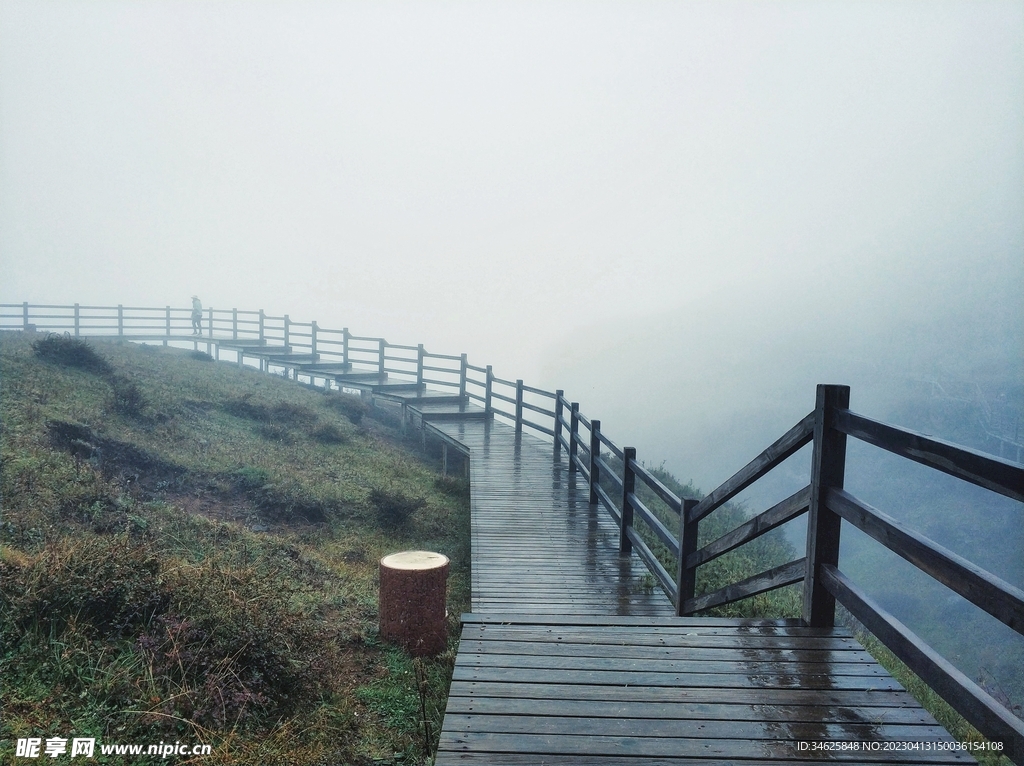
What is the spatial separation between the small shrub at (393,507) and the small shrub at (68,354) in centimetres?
830

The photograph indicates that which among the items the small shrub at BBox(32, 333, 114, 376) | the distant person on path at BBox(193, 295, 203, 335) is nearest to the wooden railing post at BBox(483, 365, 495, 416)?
the small shrub at BBox(32, 333, 114, 376)

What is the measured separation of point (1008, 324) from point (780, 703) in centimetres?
9735

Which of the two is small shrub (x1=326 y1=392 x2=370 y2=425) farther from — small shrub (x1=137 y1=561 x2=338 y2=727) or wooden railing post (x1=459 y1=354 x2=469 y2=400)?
small shrub (x1=137 y1=561 x2=338 y2=727)

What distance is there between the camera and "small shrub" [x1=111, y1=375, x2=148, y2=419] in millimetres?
12773

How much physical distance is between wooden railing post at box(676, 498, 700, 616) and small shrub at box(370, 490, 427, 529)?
6083 millimetres

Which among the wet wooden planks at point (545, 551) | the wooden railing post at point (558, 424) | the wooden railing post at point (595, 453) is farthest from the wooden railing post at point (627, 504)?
the wooden railing post at point (558, 424)

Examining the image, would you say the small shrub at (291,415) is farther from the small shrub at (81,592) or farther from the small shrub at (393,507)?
the small shrub at (81,592)

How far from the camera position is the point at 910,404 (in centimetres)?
7981

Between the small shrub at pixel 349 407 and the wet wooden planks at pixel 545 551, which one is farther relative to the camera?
the small shrub at pixel 349 407

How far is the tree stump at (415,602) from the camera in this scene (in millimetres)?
5828

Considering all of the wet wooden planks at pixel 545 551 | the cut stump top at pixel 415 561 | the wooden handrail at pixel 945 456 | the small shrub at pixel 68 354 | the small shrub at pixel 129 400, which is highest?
the wooden handrail at pixel 945 456

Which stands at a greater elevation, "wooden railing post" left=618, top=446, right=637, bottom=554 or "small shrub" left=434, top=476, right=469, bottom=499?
"wooden railing post" left=618, top=446, right=637, bottom=554

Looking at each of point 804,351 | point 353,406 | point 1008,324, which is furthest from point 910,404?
point 353,406

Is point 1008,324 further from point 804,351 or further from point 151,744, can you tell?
point 151,744
